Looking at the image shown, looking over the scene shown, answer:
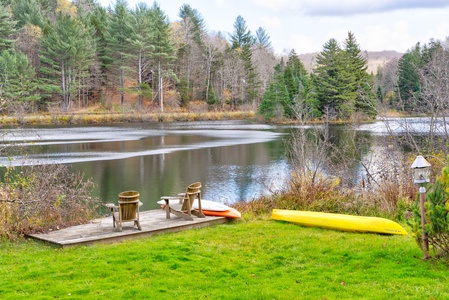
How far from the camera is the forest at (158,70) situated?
4747 cm

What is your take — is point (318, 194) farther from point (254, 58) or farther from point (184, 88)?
point (254, 58)

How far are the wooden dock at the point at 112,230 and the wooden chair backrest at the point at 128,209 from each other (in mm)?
256

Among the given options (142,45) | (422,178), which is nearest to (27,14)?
(142,45)

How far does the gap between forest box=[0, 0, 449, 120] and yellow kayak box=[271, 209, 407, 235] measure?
105ft

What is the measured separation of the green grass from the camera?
208 inches

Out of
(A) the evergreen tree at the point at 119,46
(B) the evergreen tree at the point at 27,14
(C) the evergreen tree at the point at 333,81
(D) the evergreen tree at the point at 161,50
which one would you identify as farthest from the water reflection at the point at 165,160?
(B) the evergreen tree at the point at 27,14

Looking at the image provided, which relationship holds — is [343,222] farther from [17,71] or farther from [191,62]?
[191,62]

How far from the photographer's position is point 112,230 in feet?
28.0

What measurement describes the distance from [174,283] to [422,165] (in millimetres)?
3593

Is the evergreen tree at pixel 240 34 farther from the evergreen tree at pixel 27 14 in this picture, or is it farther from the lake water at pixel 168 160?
the lake water at pixel 168 160

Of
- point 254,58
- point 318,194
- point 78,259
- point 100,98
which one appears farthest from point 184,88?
point 78,259

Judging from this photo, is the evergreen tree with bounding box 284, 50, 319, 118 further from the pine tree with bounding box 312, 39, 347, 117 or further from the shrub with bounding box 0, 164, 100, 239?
the shrub with bounding box 0, 164, 100, 239

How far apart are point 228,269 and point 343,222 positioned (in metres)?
3.47

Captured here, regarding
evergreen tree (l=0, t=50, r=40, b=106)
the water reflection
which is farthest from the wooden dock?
evergreen tree (l=0, t=50, r=40, b=106)
